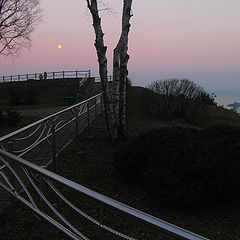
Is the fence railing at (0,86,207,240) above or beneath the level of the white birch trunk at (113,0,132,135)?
beneath

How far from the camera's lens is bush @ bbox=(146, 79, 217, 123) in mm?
13820

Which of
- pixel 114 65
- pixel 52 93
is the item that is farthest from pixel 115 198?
pixel 52 93

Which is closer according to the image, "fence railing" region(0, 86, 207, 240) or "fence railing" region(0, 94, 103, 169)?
"fence railing" region(0, 86, 207, 240)

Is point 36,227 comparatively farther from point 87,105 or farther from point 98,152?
point 87,105

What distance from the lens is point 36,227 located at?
3.38 metres

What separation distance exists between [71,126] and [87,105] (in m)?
1.76

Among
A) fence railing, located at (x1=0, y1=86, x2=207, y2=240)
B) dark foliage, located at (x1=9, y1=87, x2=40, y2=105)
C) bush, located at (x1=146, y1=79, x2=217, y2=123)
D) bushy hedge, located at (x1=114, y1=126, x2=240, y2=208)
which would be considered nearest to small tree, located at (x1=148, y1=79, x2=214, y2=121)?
bush, located at (x1=146, y1=79, x2=217, y2=123)

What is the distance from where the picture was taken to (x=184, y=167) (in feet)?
13.9

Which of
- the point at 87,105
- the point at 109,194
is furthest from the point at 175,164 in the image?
the point at 87,105

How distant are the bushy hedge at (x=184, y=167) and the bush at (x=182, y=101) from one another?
27.5 feet

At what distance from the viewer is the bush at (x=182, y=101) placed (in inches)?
544

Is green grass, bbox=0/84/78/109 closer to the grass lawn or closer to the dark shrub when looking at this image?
the dark shrub

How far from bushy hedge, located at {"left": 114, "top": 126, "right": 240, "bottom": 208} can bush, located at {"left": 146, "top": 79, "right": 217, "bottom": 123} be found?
8388 mm

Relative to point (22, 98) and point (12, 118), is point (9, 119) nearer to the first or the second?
point (12, 118)
